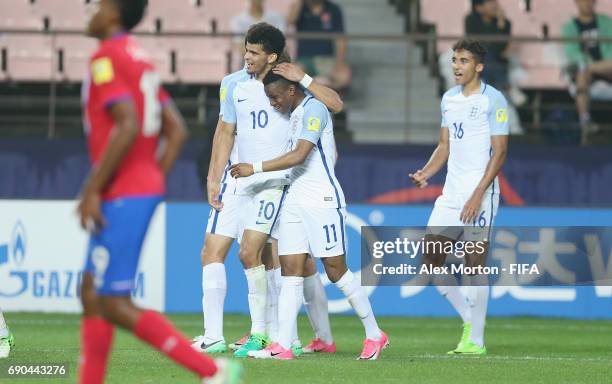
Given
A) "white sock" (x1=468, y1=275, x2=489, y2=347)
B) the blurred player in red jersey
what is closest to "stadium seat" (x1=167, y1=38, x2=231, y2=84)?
"white sock" (x1=468, y1=275, x2=489, y2=347)

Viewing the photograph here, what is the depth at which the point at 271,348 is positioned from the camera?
9.78m

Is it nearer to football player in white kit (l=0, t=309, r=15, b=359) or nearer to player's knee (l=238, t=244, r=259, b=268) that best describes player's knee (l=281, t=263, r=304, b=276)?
player's knee (l=238, t=244, r=259, b=268)

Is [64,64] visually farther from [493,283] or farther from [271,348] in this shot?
[271,348]

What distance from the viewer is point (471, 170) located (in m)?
11.0

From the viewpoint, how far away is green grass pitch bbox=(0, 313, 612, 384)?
28.5ft

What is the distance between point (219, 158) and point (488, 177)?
2.14 m

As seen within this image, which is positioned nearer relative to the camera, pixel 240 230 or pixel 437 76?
pixel 240 230

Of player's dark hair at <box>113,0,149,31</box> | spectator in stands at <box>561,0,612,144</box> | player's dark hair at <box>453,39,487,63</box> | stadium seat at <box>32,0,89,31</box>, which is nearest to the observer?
player's dark hair at <box>113,0,149,31</box>

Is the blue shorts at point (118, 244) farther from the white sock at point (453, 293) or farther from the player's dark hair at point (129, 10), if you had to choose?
the white sock at point (453, 293)

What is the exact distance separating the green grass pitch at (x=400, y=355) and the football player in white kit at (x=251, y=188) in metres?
0.57

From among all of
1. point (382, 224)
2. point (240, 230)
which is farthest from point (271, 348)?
point (382, 224)

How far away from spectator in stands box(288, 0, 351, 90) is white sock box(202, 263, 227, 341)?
6.18m

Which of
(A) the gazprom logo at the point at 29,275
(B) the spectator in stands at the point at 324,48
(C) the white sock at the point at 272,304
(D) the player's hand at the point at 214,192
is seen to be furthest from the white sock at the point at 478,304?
(B) the spectator in stands at the point at 324,48

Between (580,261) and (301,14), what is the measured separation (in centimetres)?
503
